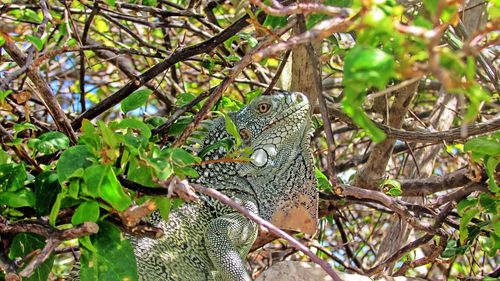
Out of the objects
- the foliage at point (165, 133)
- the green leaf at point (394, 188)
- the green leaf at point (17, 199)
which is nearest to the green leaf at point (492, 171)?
the foliage at point (165, 133)

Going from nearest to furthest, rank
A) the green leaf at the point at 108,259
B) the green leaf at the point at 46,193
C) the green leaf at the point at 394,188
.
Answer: the green leaf at the point at 108,259
the green leaf at the point at 46,193
the green leaf at the point at 394,188

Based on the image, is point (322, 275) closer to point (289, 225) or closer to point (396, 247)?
point (289, 225)

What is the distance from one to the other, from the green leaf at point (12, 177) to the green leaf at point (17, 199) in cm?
3

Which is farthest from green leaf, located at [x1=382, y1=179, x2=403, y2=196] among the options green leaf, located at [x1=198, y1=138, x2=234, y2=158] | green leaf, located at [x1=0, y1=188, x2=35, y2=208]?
green leaf, located at [x1=0, y1=188, x2=35, y2=208]

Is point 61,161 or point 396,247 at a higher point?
point 396,247

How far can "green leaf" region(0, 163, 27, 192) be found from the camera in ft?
10.5

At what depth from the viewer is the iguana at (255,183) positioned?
386cm

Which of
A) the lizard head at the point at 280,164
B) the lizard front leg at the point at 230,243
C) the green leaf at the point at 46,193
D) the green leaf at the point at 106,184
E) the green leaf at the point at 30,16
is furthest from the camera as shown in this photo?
the green leaf at the point at 30,16

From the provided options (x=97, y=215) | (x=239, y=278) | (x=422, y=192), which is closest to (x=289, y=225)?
(x=239, y=278)

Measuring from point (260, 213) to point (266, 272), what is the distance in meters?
0.27

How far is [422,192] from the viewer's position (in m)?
4.54

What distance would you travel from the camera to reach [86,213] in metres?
2.93

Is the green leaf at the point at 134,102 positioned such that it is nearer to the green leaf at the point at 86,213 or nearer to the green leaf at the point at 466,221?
the green leaf at the point at 86,213

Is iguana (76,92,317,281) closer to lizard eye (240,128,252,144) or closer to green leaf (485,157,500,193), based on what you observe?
lizard eye (240,128,252,144)
